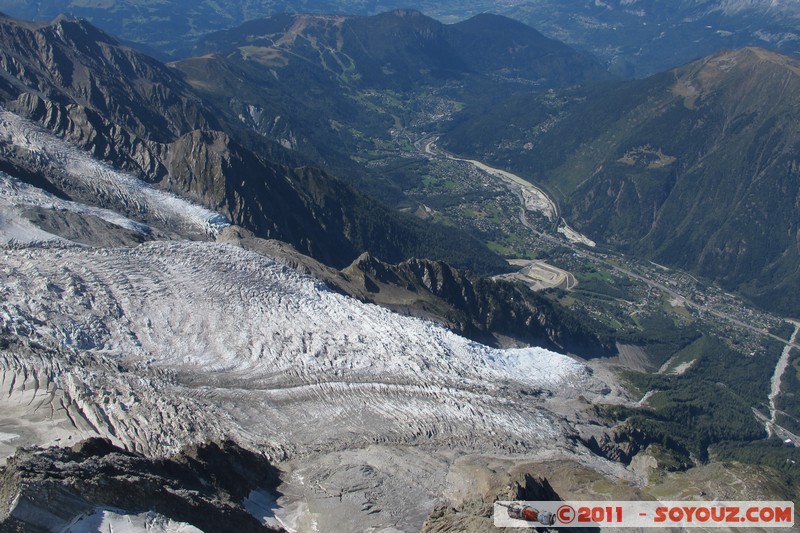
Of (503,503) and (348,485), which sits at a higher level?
(503,503)

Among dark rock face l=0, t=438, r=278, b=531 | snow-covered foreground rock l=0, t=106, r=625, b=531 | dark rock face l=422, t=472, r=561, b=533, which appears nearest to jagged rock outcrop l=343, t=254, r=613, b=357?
snow-covered foreground rock l=0, t=106, r=625, b=531

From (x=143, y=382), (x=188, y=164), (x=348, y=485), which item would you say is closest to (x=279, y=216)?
(x=188, y=164)

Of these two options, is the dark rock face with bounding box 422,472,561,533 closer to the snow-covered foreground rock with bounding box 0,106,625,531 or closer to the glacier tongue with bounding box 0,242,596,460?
the snow-covered foreground rock with bounding box 0,106,625,531

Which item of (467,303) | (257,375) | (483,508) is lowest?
(467,303)

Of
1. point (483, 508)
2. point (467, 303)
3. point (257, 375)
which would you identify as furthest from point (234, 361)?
point (467, 303)

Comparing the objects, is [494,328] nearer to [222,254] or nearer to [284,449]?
[222,254]

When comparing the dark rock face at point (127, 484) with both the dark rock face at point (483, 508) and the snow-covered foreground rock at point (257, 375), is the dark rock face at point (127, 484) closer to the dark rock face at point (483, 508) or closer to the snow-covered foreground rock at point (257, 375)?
the snow-covered foreground rock at point (257, 375)

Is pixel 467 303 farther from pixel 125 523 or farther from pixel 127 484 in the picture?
pixel 125 523

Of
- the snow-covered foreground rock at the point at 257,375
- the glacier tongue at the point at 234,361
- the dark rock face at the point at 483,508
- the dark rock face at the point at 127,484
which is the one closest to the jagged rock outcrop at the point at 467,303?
the snow-covered foreground rock at the point at 257,375
